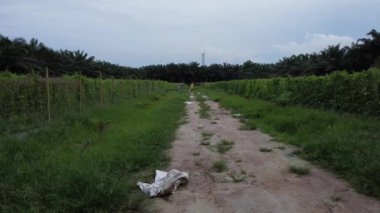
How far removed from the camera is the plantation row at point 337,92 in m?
11.2

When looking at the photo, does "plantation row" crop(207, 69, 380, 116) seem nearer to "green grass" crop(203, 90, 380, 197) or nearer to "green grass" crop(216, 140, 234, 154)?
"green grass" crop(203, 90, 380, 197)

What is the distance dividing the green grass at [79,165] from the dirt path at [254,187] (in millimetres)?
533

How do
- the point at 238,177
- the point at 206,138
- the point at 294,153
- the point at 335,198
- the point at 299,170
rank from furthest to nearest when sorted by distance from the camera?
the point at 206,138, the point at 294,153, the point at 299,170, the point at 238,177, the point at 335,198

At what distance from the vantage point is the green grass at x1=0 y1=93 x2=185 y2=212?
4891mm

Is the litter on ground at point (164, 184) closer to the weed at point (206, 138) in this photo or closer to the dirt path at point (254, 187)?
the dirt path at point (254, 187)

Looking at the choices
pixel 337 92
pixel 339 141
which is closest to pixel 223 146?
pixel 339 141

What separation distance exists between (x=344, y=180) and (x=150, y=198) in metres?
2.93

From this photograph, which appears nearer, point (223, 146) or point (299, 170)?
point (299, 170)

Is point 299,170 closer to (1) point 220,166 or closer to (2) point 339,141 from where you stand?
(1) point 220,166

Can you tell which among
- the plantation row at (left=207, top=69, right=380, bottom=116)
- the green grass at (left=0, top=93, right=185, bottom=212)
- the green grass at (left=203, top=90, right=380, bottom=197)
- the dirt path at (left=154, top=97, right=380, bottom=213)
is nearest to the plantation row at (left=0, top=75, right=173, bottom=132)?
the green grass at (left=0, top=93, right=185, bottom=212)

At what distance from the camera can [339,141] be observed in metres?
8.16

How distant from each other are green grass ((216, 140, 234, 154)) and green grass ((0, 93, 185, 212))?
3.65ft

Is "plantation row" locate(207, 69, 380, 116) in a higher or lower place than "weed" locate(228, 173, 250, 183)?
higher

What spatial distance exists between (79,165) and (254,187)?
7.99 feet
